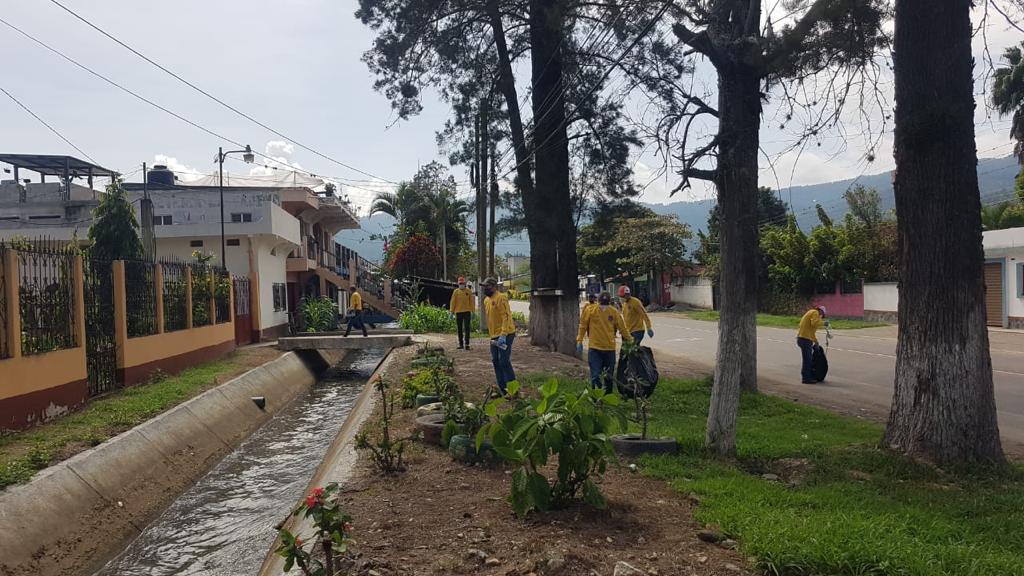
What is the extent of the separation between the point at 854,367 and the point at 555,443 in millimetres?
12975

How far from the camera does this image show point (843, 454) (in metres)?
6.34

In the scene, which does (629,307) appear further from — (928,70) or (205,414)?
(205,414)

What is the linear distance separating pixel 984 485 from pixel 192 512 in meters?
7.76

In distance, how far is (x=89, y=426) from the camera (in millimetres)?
8852

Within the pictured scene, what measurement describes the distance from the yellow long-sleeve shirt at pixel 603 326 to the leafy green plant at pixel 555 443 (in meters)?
4.83

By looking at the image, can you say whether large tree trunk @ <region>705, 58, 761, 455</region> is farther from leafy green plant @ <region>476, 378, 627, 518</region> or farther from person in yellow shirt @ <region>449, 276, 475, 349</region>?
person in yellow shirt @ <region>449, 276, 475, 349</region>

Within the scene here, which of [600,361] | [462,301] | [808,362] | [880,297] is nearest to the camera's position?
[600,361]

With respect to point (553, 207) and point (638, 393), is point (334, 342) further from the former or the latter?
point (638, 393)

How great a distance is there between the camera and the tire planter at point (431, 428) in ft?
23.5

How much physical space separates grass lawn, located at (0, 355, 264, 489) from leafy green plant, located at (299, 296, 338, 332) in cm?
1312

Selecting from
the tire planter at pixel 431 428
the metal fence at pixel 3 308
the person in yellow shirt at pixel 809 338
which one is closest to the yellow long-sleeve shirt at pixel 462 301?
the person in yellow shirt at pixel 809 338

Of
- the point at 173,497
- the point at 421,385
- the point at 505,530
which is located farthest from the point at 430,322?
the point at 505,530

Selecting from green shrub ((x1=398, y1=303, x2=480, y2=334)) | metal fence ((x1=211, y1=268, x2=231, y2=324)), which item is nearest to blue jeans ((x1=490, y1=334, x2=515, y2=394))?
metal fence ((x1=211, y1=268, x2=231, y2=324))

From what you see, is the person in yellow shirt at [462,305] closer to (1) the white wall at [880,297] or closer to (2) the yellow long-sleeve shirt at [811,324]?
(2) the yellow long-sleeve shirt at [811,324]
